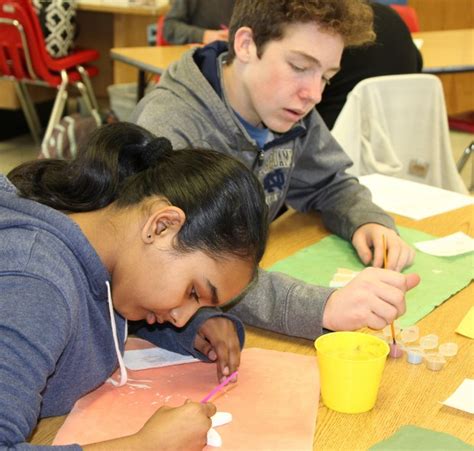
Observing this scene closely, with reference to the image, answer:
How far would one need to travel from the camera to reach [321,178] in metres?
1.99

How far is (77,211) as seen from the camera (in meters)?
1.21

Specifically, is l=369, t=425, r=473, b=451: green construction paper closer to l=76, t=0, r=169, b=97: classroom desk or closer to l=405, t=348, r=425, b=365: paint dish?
l=405, t=348, r=425, b=365: paint dish

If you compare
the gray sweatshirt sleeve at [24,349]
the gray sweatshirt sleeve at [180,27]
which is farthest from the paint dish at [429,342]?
the gray sweatshirt sleeve at [180,27]

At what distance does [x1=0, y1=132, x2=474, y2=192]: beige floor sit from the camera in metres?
4.61

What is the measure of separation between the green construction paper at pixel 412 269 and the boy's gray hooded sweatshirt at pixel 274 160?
0.04 m

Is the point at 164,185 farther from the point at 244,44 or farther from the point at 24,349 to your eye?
the point at 244,44

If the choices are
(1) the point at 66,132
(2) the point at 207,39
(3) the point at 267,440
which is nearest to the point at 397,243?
(3) the point at 267,440

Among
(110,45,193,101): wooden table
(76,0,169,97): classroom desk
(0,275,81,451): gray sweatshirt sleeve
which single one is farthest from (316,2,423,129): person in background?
(76,0,169,97): classroom desk

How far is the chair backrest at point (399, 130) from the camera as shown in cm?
252

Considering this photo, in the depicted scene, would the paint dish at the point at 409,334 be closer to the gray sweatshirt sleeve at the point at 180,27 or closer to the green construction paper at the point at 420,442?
the green construction paper at the point at 420,442

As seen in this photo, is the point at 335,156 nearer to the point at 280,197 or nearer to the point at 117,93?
the point at 280,197

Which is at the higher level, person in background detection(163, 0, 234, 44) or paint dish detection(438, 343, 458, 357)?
paint dish detection(438, 343, 458, 357)

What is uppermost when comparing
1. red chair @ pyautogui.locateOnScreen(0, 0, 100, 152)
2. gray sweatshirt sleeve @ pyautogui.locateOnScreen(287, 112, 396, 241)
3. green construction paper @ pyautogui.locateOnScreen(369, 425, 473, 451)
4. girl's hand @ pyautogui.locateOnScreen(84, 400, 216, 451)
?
girl's hand @ pyautogui.locateOnScreen(84, 400, 216, 451)

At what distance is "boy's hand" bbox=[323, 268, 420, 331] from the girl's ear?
1.19 feet
